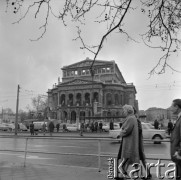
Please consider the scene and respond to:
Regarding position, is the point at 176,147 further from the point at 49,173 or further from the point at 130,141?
the point at 49,173

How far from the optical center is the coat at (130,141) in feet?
23.2

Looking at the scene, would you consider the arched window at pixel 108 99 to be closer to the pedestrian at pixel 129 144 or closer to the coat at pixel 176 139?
the pedestrian at pixel 129 144

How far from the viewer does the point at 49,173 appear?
26.9 feet

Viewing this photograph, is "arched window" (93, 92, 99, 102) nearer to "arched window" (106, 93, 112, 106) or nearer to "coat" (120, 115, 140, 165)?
"arched window" (106, 93, 112, 106)

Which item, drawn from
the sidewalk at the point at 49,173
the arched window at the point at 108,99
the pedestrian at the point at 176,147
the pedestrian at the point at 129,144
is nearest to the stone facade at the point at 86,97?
the arched window at the point at 108,99

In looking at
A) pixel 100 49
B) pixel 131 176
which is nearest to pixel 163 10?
pixel 100 49

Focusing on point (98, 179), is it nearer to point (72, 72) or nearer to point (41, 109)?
point (41, 109)

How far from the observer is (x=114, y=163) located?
7410 millimetres

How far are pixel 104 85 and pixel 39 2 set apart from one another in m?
107

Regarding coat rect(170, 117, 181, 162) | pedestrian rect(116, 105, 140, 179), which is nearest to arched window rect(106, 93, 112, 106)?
pedestrian rect(116, 105, 140, 179)

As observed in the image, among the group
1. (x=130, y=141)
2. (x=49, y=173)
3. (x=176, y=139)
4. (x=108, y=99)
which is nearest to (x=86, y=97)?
(x=108, y=99)

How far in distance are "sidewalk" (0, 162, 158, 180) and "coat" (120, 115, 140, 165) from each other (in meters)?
0.87

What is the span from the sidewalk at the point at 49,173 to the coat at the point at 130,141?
0.87 metres

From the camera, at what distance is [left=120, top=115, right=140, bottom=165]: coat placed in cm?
707
